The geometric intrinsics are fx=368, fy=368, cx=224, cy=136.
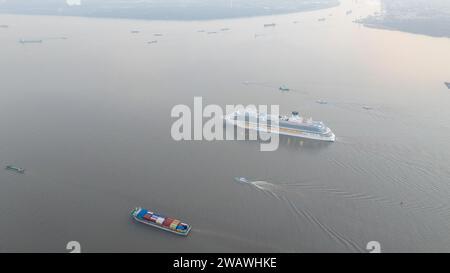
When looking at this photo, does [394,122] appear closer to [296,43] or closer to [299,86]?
[299,86]

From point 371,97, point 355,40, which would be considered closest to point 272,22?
point 355,40

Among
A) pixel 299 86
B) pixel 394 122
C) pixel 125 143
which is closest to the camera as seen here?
pixel 125 143

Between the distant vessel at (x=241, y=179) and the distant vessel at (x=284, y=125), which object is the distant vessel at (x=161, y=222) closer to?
the distant vessel at (x=241, y=179)

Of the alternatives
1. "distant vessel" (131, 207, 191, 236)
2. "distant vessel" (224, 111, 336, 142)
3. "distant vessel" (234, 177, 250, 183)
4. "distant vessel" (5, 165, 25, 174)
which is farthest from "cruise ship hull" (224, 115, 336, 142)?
"distant vessel" (5, 165, 25, 174)

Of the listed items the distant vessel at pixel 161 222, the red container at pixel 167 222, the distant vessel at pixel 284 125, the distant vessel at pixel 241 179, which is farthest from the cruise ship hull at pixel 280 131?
the red container at pixel 167 222

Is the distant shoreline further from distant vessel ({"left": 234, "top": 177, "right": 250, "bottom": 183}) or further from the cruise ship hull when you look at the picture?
distant vessel ({"left": 234, "top": 177, "right": 250, "bottom": 183})

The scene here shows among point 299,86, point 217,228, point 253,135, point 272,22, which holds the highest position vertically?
point 272,22

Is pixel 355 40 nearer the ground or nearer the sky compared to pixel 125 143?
nearer the sky
